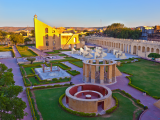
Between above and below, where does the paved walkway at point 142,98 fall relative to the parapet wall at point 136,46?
below

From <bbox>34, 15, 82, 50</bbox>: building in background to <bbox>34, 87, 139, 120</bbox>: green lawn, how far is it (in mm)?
51823

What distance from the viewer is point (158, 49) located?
44.7 meters

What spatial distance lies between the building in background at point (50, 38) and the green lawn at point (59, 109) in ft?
170

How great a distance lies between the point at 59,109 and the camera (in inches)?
666

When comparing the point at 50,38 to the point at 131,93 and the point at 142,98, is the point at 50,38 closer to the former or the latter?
the point at 131,93

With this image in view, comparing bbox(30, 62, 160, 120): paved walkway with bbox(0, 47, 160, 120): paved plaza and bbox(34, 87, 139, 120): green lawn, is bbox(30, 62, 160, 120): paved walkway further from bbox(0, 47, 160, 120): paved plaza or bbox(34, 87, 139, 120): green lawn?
bbox(34, 87, 139, 120): green lawn

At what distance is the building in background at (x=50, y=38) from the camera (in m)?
69.0

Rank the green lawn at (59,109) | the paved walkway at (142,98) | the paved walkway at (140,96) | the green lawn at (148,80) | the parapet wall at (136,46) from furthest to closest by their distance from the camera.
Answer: the parapet wall at (136,46), the green lawn at (148,80), the paved walkway at (140,96), the paved walkway at (142,98), the green lawn at (59,109)

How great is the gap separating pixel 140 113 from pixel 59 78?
15.5 metres

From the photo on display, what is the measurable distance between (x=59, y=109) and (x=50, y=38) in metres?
57.9

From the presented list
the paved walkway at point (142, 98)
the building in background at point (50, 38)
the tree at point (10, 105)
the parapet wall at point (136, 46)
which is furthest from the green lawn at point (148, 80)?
the building in background at point (50, 38)

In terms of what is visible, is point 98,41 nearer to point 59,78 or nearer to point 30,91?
point 59,78

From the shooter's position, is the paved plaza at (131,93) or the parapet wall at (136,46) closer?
the paved plaza at (131,93)

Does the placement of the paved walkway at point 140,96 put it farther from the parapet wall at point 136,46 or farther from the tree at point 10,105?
the parapet wall at point 136,46
